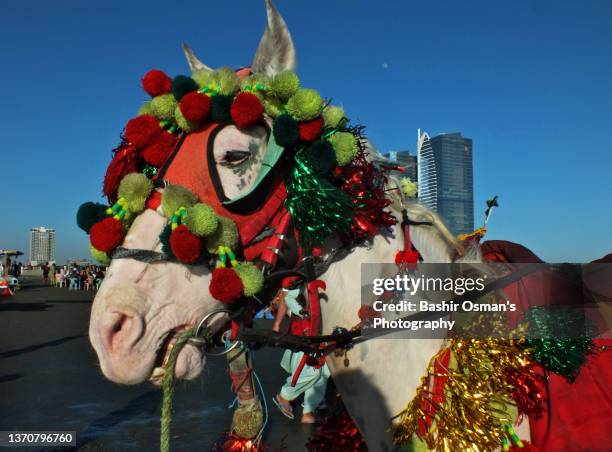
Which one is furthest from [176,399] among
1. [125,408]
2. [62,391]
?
[62,391]

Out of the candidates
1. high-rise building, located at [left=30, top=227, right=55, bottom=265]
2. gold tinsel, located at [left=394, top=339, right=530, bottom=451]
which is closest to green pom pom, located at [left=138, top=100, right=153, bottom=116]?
gold tinsel, located at [left=394, top=339, right=530, bottom=451]

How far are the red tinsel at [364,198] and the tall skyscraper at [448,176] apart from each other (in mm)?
1711

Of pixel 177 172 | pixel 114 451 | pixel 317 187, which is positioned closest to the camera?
pixel 177 172

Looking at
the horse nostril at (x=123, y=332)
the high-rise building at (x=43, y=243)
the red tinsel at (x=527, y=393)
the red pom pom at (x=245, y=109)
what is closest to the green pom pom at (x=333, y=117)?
the red pom pom at (x=245, y=109)

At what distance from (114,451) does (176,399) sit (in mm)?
2143

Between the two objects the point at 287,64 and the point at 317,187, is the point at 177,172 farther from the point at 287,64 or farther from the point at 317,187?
the point at 287,64

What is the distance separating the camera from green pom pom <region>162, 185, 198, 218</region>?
A: 6.04ft

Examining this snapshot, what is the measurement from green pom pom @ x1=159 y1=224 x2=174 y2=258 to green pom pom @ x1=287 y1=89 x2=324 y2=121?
752mm

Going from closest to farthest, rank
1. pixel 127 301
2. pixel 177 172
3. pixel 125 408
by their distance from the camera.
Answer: pixel 127 301, pixel 177 172, pixel 125 408

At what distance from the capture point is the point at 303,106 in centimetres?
218

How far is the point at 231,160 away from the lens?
2012mm

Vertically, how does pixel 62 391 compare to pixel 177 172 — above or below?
below

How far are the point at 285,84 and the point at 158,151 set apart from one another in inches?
24.0

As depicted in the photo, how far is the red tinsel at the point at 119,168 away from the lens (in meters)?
2.08
